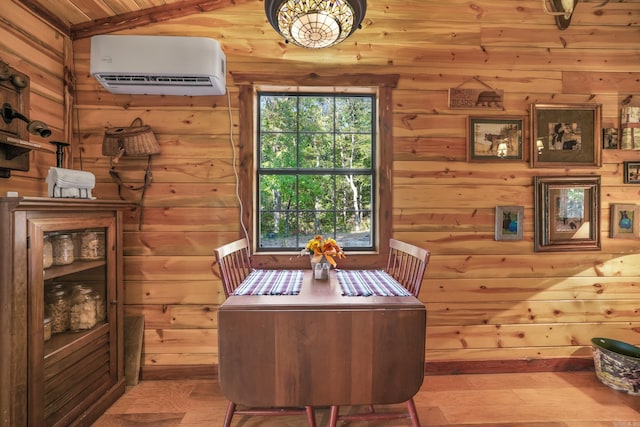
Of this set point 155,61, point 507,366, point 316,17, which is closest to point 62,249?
point 155,61

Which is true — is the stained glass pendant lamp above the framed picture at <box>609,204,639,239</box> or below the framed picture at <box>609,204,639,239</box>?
above

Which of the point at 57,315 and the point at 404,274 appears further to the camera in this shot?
the point at 404,274

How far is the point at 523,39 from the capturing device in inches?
89.5

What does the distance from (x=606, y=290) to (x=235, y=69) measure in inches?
125

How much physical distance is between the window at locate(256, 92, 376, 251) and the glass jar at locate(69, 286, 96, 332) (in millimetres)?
1064

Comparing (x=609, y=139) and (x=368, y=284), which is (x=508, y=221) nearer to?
(x=609, y=139)

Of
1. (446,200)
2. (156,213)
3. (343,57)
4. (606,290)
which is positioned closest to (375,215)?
(446,200)

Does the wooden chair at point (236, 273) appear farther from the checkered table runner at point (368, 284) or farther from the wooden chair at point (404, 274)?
the checkered table runner at point (368, 284)

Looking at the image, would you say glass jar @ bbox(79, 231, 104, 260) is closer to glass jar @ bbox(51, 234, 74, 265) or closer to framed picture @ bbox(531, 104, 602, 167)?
glass jar @ bbox(51, 234, 74, 265)

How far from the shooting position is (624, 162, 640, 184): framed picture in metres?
2.28

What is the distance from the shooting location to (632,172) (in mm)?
2281

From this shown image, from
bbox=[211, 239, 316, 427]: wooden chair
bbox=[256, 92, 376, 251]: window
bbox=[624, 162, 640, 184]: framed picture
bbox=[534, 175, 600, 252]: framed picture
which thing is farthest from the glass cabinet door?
bbox=[624, 162, 640, 184]: framed picture

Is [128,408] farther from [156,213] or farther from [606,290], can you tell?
[606,290]

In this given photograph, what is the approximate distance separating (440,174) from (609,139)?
1.29 metres
